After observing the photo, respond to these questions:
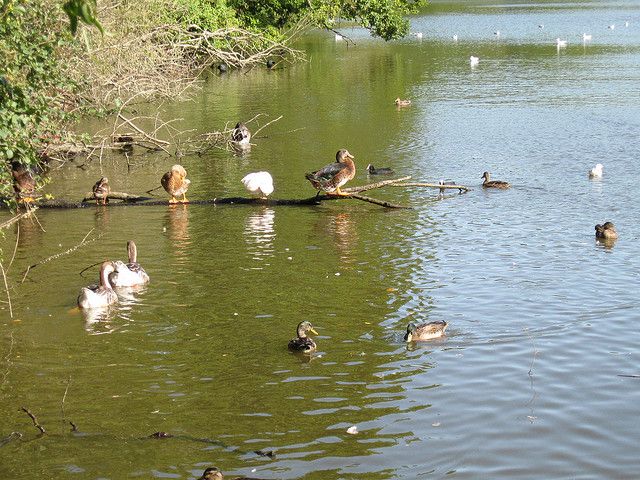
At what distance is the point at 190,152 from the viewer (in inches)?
975

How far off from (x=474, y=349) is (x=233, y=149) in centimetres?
1545

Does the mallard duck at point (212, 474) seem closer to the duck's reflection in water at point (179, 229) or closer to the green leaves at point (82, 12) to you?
the green leaves at point (82, 12)

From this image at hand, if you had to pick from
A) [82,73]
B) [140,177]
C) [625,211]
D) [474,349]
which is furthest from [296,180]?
[474,349]

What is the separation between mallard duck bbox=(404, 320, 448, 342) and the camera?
1075cm

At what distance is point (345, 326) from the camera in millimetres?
11602

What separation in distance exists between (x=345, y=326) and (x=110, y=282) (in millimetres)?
3320

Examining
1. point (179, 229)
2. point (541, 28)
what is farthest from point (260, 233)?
point (541, 28)

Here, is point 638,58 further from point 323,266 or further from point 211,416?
point 211,416

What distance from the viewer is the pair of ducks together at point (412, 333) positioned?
10516mm

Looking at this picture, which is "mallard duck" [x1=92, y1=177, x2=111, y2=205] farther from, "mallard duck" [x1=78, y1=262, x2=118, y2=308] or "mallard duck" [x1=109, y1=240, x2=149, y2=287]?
"mallard duck" [x1=78, y1=262, x2=118, y2=308]

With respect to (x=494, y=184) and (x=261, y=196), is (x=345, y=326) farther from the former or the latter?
(x=494, y=184)

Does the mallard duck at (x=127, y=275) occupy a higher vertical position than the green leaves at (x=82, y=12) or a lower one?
lower

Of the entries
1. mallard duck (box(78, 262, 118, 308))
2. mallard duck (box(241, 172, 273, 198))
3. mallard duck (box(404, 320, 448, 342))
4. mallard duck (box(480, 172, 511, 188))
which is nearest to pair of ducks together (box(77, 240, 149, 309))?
mallard duck (box(78, 262, 118, 308))

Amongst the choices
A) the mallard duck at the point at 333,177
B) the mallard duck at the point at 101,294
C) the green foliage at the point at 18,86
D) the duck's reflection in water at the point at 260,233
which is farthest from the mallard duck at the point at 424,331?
the mallard duck at the point at 333,177
